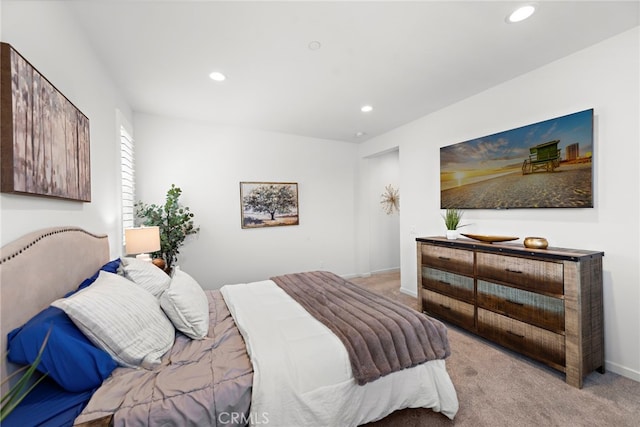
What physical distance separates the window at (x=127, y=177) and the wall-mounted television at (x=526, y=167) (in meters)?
3.97

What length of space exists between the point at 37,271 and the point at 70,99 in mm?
1288

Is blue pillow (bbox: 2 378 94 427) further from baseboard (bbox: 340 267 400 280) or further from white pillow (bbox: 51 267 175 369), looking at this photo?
baseboard (bbox: 340 267 400 280)

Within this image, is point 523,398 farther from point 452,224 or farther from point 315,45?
point 315,45

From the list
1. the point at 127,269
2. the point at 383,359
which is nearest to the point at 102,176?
the point at 127,269

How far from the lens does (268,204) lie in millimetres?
4637

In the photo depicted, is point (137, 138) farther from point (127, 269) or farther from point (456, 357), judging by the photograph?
point (456, 357)

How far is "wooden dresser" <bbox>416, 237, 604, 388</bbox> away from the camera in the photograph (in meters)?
2.10

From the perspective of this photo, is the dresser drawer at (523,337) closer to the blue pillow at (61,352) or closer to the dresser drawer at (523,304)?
the dresser drawer at (523,304)

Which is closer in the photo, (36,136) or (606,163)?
(36,136)

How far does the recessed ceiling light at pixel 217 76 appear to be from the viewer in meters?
2.69

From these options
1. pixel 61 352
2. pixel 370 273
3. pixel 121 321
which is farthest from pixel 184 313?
pixel 370 273

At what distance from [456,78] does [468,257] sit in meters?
1.88

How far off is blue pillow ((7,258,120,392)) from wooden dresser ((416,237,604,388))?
3.01 metres

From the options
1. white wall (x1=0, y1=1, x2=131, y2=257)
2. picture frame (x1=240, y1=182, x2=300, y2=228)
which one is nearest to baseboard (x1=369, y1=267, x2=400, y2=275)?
picture frame (x1=240, y1=182, x2=300, y2=228)
